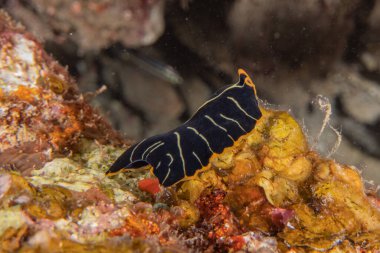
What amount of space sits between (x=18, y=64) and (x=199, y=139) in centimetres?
222

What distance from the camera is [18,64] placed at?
145 inches

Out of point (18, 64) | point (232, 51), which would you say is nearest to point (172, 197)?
point (18, 64)

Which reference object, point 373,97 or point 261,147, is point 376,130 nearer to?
point 373,97

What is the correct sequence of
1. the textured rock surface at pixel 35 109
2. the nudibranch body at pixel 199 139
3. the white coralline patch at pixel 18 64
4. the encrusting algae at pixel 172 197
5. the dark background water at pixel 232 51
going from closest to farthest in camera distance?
the encrusting algae at pixel 172 197 < the nudibranch body at pixel 199 139 < the textured rock surface at pixel 35 109 < the white coralline patch at pixel 18 64 < the dark background water at pixel 232 51

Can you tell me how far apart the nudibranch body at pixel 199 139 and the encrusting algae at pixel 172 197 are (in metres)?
0.11

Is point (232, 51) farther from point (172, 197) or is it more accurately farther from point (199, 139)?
point (172, 197)

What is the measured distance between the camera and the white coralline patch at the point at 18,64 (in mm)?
3500

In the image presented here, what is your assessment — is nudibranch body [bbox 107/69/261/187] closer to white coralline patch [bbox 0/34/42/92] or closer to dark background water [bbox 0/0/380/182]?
dark background water [bbox 0/0/380/182]

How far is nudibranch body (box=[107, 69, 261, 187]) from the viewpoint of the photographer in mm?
2873

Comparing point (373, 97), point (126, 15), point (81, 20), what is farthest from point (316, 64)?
point (81, 20)

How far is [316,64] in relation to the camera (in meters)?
5.07

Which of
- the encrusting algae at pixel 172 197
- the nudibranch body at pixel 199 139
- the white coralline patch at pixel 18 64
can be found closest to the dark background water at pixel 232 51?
the nudibranch body at pixel 199 139

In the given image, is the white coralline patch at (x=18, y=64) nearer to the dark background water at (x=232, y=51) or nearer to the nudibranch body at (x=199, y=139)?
the nudibranch body at (x=199, y=139)

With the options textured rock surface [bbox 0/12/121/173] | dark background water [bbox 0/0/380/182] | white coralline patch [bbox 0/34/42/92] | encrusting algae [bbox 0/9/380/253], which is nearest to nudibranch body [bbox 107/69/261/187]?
encrusting algae [bbox 0/9/380/253]
